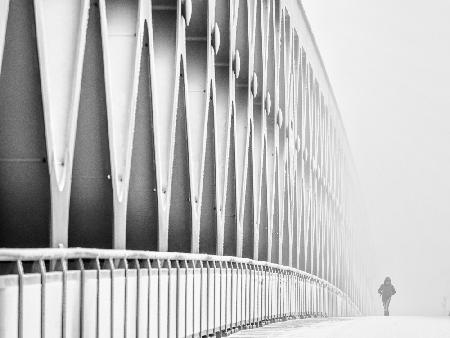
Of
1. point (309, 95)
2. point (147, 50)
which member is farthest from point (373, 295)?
point (147, 50)

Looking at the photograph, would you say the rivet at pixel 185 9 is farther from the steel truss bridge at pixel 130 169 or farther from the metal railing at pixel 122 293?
the metal railing at pixel 122 293

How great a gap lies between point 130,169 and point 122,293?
12.6ft

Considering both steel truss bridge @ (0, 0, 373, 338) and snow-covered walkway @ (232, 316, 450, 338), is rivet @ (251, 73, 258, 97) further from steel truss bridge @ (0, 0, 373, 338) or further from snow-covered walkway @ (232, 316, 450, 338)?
snow-covered walkway @ (232, 316, 450, 338)

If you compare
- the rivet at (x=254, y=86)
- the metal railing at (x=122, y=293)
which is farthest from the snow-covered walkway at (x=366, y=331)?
the rivet at (x=254, y=86)

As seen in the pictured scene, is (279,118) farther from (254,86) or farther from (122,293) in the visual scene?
(122,293)

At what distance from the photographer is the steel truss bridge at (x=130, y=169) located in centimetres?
1290

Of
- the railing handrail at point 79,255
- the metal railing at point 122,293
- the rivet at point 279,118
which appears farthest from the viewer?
the rivet at point 279,118

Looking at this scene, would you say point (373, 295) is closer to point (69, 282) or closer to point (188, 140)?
point (188, 140)

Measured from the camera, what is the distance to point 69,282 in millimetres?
12281

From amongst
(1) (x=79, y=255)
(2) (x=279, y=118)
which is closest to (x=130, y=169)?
(1) (x=79, y=255)

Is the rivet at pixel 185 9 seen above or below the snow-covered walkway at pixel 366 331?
above

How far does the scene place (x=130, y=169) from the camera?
1845cm

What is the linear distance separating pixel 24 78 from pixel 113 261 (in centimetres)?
269

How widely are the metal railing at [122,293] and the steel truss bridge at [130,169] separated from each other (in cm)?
2
